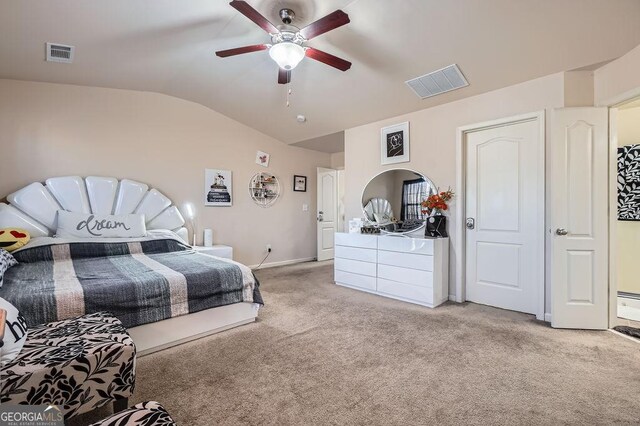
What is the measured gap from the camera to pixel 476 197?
3.46m

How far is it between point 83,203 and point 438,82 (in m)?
4.34

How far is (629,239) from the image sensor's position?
11.8 ft

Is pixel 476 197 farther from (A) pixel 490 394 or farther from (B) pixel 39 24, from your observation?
(B) pixel 39 24

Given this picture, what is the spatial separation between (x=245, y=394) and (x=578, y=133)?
3445 millimetres

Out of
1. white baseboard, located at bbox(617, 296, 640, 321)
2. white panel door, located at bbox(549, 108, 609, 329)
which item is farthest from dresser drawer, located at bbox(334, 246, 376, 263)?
white baseboard, located at bbox(617, 296, 640, 321)

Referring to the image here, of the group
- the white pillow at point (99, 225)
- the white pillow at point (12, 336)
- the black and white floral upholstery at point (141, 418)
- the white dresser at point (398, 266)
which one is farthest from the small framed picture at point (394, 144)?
the white pillow at point (12, 336)

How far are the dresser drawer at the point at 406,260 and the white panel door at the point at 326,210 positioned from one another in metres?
2.50

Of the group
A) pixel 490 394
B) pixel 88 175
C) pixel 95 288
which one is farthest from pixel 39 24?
pixel 490 394

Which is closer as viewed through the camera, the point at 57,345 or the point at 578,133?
the point at 57,345

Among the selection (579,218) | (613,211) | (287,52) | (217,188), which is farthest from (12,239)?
(613,211)

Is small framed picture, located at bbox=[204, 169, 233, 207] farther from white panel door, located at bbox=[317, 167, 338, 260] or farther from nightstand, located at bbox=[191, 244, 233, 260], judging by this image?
white panel door, located at bbox=[317, 167, 338, 260]

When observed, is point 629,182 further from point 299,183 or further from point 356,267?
point 299,183

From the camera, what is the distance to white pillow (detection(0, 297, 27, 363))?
1.28 meters

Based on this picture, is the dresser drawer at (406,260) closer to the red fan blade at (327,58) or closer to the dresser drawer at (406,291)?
the dresser drawer at (406,291)
